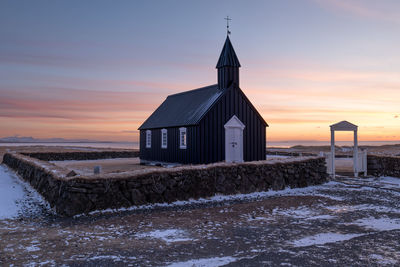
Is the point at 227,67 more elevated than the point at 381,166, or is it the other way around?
the point at 227,67

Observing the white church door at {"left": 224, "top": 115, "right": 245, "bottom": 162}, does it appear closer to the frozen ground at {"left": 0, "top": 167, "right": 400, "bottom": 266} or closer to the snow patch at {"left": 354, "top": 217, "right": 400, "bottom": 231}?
the frozen ground at {"left": 0, "top": 167, "right": 400, "bottom": 266}

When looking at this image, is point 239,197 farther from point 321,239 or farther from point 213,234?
point 321,239

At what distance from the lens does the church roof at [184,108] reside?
2444cm

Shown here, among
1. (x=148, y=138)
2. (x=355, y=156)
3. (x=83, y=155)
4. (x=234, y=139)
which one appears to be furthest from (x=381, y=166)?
(x=83, y=155)

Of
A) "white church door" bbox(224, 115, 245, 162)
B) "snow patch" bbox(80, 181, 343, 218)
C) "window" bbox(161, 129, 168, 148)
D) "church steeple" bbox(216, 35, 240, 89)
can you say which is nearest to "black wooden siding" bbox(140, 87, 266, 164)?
"white church door" bbox(224, 115, 245, 162)

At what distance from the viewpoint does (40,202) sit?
12.7 meters

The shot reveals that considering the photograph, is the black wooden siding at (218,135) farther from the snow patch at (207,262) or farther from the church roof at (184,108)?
the snow patch at (207,262)

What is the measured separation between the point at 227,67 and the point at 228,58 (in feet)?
2.43

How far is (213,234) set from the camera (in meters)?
8.43

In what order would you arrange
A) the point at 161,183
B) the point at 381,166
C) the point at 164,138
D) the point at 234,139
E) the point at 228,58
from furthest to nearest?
the point at 164,138 → the point at 228,58 → the point at 234,139 → the point at 381,166 → the point at 161,183

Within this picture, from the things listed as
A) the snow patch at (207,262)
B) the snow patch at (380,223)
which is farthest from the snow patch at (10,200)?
the snow patch at (380,223)

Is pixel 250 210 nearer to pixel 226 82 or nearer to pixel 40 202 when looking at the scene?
pixel 40 202

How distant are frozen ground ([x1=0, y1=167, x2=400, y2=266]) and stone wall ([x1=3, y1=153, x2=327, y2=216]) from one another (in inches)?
15.9

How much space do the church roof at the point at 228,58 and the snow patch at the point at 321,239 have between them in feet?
60.1
